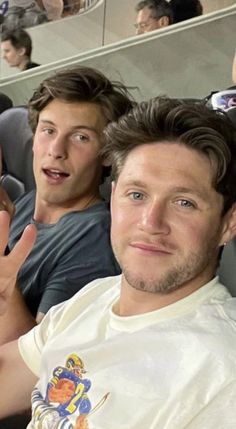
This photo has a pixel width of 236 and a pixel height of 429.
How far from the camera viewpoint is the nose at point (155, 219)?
107 cm

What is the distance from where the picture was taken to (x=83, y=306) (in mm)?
1249

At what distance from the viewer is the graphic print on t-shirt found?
3.44 ft

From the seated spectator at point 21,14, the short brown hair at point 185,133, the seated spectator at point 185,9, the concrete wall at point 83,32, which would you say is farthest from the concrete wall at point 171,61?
the short brown hair at point 185,133

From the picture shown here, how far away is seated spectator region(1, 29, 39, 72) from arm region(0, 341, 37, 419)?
3.06 meters

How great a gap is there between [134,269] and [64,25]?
3.98 meters

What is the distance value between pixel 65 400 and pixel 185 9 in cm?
327

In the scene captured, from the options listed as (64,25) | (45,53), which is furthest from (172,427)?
(64,25)

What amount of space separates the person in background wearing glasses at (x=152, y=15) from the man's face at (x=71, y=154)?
2424mm

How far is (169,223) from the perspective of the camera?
1084mm

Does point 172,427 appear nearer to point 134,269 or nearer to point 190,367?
point 190,367

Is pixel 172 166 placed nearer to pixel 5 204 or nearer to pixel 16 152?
pixel 5 204

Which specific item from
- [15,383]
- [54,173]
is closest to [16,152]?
[54,173]

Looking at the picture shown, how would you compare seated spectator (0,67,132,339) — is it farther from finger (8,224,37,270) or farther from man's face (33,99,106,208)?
finger (8,224,37,270)

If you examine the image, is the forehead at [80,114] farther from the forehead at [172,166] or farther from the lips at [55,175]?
the forehead at [172,166]
